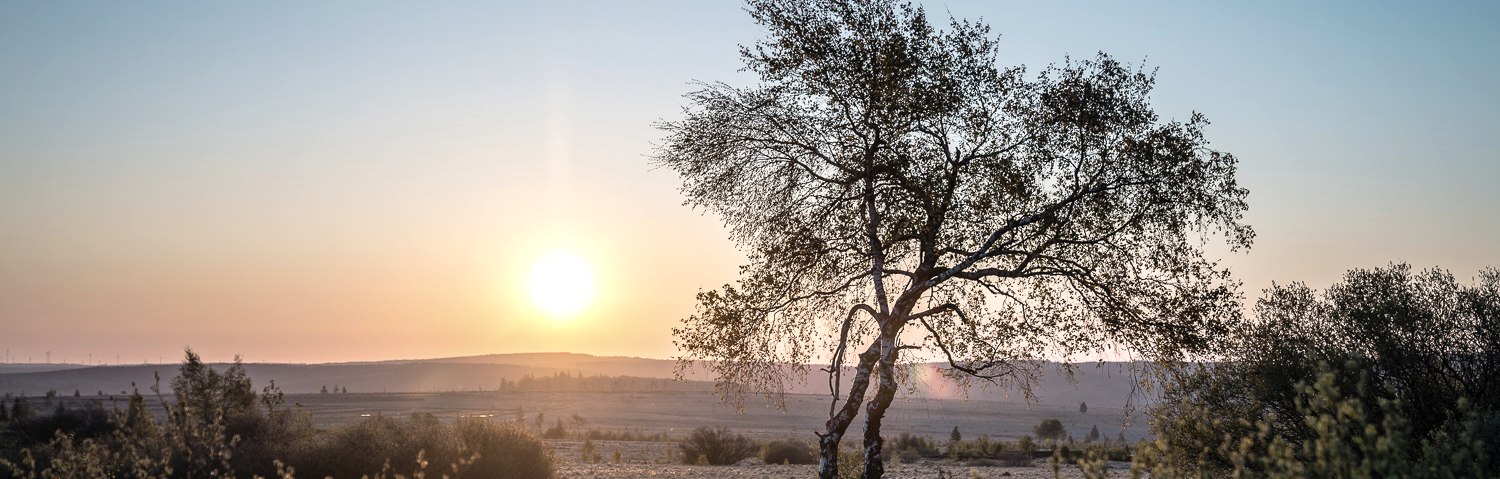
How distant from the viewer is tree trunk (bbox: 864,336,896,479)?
49.3 feet

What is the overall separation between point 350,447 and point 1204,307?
49.4 ft

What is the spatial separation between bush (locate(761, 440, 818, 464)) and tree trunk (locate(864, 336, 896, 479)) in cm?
1843

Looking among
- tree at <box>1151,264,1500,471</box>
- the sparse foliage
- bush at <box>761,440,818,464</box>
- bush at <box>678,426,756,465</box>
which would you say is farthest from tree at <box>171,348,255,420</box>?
the sparse foliage

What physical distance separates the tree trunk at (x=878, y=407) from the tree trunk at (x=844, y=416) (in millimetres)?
151

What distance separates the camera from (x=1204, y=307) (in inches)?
563

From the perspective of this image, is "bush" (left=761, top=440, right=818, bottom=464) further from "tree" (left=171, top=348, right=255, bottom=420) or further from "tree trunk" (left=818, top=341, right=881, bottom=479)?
"tree trunk" (left=818, top=341, right=881, bottom=479)

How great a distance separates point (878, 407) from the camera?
15.2 m

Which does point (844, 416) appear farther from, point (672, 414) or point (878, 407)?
point (672, 414)

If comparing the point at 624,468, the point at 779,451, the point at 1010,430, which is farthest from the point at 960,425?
the point at 624,468

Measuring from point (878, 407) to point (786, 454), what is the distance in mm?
20225

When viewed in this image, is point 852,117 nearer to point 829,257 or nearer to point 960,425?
point 829,257

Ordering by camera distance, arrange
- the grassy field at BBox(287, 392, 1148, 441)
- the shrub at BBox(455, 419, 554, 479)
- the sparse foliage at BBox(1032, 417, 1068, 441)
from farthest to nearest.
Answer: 1. the grassy field at BBox(287, 392, 1148, 441)
2. the sparse foliage at BBox(1032, 417, 1068, 441)
3. the shrub at BBox(455, 419, 554, 479)

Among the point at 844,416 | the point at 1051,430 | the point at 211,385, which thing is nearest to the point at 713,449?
the point at 211,385

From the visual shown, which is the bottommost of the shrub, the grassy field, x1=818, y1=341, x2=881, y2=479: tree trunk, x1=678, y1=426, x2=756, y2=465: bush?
the grassy field
